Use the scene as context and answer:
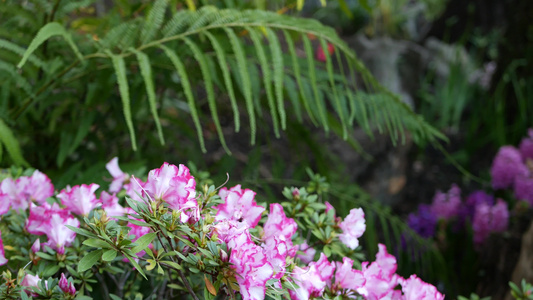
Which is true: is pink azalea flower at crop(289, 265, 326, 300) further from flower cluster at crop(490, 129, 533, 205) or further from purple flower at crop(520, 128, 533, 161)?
purple flower at crop(520, 128, 533, 161)

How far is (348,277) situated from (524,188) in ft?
4.82

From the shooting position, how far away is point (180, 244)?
62 centimetres

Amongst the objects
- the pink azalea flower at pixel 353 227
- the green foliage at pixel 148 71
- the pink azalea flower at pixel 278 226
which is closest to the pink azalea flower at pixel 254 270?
the pink azalea flower at pixel 278 226

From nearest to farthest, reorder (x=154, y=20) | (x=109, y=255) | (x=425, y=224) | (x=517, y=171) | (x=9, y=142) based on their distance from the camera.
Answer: (x=109, y=255) → (x=9, y=142) → (x=154, y=20) → (x=517, y=171) → (x=425, y=224)

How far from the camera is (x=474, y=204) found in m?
2.05

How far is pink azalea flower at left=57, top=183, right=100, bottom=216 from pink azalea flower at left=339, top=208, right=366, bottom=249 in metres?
0.34

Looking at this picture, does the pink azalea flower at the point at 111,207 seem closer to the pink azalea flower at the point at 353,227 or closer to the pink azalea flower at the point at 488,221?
the pink azalea flower at the point at 353,227

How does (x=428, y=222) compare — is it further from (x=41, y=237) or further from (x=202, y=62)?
(x=41, y=237)

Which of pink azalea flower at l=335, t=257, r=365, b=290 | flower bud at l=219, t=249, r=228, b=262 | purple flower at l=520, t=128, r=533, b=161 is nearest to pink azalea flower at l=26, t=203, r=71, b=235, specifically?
flower bud at l=219, t=249, r=228, b=262

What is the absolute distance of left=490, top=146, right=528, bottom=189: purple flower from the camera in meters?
1.95

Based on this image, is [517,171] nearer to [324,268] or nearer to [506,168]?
[506,168]

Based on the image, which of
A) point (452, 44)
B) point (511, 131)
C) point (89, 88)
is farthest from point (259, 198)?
point (452, 44)

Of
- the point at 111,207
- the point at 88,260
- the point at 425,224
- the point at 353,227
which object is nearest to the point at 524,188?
the point at 425,224

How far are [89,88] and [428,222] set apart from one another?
4.81 ft
